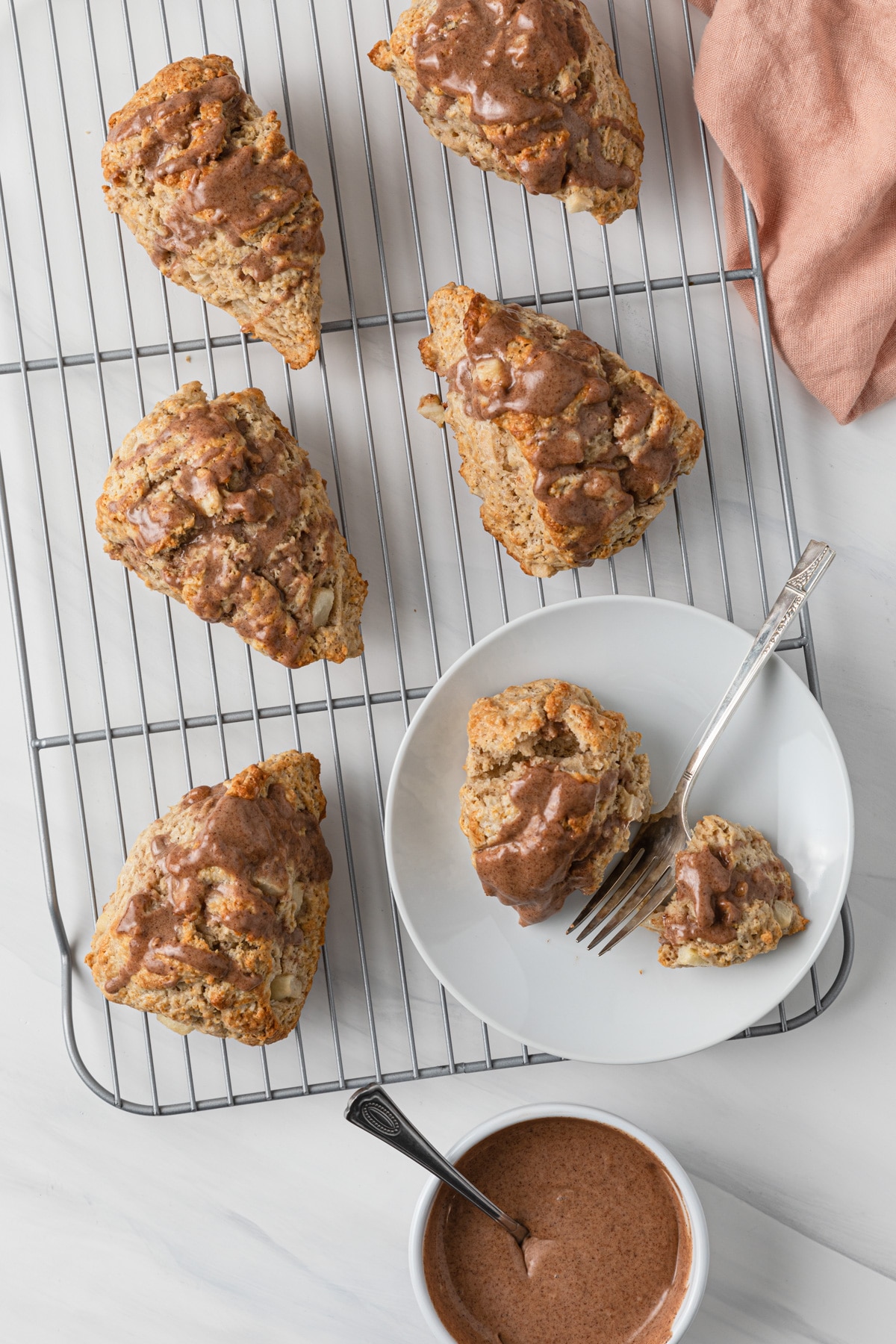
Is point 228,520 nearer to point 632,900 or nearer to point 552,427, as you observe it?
point 552,427

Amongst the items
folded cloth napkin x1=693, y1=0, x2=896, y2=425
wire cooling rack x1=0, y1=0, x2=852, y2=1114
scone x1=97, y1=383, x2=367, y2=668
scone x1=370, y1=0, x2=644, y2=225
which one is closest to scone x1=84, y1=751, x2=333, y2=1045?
wire cooling rack x1=0, y1=0, x2=852, y2=1114

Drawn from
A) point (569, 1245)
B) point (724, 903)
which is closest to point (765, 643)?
point (724, 903)

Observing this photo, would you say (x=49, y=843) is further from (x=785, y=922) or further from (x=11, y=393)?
(x=785, y=922)

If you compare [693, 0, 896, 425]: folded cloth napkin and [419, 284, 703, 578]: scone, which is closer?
[419, 284, 703, 578]: scone

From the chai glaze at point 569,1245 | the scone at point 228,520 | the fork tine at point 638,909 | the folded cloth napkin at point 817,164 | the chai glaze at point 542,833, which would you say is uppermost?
the folded cloth napkin at point 817,164

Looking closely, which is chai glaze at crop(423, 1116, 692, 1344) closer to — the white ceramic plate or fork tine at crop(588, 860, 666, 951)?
the white ceramic plate

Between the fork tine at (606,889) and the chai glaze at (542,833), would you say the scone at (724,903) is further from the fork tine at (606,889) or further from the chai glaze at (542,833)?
the chai glaze at (542,833)

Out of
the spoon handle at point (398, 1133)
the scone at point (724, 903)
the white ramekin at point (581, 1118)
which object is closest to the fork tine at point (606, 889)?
the scone at point (724, 903)

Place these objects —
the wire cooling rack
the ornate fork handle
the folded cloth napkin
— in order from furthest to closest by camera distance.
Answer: the wire cooling rack → the folded cloth napkin → the ornate fork handle
